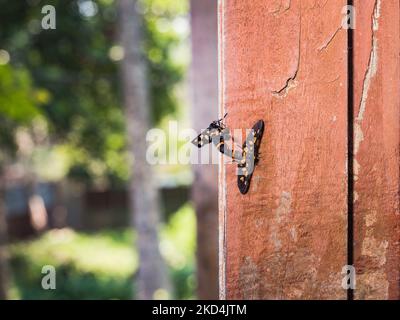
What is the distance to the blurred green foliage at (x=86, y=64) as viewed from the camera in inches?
380

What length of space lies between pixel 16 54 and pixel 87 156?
3135 mm

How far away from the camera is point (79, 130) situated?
1117cm

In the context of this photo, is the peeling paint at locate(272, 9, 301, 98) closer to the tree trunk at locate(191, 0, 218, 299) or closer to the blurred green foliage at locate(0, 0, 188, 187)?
the tree trunk at locate(191, 0, 218, 299)

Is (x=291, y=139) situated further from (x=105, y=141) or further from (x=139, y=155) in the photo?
(x=105, y=141)

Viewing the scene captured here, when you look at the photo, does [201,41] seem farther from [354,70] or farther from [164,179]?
[164,179]

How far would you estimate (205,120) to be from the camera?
3.23 m

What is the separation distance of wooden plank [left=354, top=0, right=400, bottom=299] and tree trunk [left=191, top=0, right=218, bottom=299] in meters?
2.09

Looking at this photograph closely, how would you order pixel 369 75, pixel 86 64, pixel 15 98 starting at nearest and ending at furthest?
pixel 369 75
pixel 15 98
pixel 86 64

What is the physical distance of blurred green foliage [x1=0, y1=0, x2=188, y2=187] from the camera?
964 centimetres

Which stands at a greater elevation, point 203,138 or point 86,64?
point 86,64

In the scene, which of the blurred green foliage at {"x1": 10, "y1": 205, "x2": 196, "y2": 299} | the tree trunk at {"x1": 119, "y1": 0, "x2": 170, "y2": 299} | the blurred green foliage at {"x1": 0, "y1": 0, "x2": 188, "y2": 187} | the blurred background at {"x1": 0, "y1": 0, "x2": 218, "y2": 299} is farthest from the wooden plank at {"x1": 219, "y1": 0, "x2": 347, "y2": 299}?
the blurred green foliage at {"x1": 10, "y1": 205, "x2": 196, "y2": 299}

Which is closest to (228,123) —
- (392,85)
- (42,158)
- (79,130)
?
(392,85)

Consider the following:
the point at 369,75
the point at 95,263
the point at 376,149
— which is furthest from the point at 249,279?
the point at 95,263

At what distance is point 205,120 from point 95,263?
10522mm
